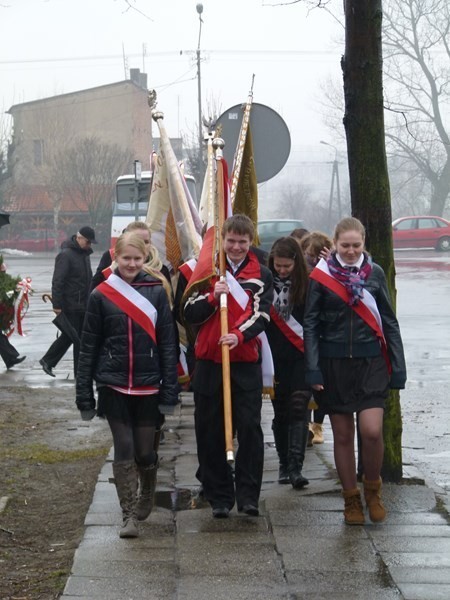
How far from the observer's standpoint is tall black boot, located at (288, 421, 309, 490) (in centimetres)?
735

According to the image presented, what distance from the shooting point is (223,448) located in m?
6.70

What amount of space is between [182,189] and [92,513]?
86.8 inches

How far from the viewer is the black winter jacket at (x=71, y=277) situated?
1382 centimetres

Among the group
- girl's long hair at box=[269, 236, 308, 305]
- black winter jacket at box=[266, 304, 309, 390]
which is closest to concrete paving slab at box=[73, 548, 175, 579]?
black winter jacket at box=[266, 304, 309, 390]

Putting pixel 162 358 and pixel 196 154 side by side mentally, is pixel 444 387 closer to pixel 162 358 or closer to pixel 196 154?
pixel 162 358

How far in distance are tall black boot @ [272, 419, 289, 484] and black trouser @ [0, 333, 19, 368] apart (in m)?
7.71

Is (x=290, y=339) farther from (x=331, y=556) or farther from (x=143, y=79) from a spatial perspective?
(x=143, y=79)

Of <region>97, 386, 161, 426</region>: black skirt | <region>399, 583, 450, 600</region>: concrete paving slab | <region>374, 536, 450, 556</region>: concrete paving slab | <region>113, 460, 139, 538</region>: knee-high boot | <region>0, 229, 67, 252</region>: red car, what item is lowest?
<region>0, 229, 67, 252</region>: red car

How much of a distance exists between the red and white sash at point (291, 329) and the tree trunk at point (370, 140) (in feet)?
2.06

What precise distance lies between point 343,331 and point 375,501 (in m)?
0.92

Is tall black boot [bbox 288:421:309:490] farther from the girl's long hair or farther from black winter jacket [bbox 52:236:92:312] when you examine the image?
black winter jacket [bbox 52:236:92:312]

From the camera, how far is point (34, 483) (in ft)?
26.7

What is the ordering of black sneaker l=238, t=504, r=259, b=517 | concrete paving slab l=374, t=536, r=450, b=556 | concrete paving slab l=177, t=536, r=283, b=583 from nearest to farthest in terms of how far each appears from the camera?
1. concrete paving slab l=177, t=536, r=283, b=583
2. concrete paving slab l=374, t=536, r=450, b=556
3. black sneaker l=238, t=504, r=259, b=517

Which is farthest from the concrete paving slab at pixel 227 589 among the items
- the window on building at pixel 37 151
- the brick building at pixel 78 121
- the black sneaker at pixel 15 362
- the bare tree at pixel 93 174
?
the window on building at pixel 37 151
